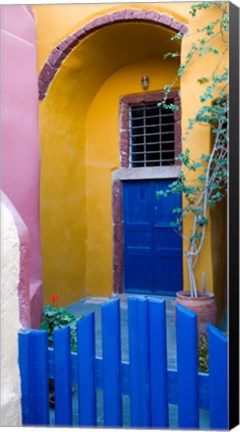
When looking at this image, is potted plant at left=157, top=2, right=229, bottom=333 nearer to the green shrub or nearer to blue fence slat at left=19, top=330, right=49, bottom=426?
the green shrub

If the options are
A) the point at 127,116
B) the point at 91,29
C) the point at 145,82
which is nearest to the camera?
the point at 91,29

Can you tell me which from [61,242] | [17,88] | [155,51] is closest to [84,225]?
[61,242]

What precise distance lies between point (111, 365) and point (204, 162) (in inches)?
114

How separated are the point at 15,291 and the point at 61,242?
3.59m

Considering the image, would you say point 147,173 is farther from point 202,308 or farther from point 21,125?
point 21,125

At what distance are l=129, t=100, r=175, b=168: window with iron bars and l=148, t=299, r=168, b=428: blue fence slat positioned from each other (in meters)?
4.05

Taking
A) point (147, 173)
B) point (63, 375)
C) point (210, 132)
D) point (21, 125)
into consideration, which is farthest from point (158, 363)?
point (147, 173)

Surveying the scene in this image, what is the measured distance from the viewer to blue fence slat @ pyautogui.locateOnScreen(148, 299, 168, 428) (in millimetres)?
1777

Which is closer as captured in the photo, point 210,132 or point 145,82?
Result: point 210,132

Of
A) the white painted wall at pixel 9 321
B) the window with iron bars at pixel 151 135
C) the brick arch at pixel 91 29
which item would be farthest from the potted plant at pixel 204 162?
the white painted wall at pixel 9 321

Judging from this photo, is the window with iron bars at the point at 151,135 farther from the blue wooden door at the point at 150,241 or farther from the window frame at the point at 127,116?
the blue wooden door at the point at 150,241

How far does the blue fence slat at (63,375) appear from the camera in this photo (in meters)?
1.97

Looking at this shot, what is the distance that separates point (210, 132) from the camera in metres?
4.33

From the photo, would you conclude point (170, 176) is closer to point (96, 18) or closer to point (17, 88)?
point (96, 18)
